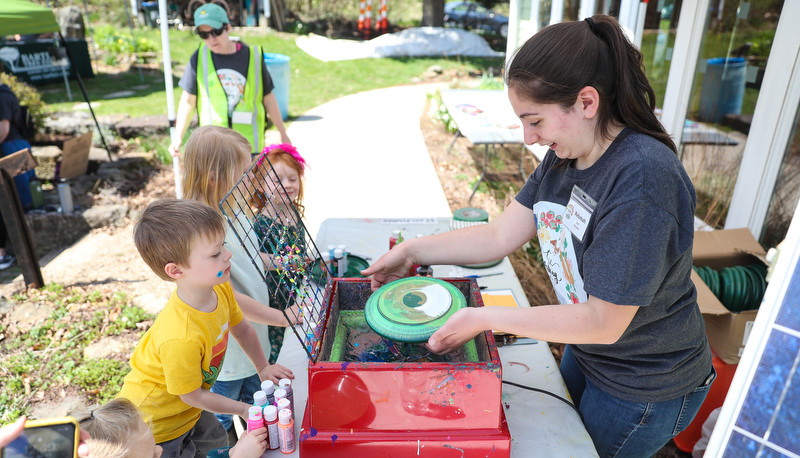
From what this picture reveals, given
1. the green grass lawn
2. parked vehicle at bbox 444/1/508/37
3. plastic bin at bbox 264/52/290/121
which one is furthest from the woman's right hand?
parked vehicle at bbox 444/1/508/37

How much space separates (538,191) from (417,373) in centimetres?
69

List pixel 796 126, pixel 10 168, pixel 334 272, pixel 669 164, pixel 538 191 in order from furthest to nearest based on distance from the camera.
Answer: pixel 10 168 → pixel 796 126 → pixel 334 272 → pixel 538 191 → pixel 669 164

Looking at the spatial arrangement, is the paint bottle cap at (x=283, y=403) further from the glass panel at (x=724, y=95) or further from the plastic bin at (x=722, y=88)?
the plastic bin at (x=722, y=88)

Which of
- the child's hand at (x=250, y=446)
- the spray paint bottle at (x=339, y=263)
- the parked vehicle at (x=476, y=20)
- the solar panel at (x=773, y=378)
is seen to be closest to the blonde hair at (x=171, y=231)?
the child's hand at (x=250, y=446)

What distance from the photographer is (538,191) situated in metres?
1.62

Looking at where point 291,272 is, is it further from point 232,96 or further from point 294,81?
point 294,81

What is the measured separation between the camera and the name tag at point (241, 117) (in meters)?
3.86

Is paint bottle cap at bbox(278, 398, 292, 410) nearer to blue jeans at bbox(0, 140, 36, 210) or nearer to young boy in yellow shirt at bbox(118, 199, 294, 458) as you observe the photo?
young boy in yellow shirt at bbox(118, 199, 294, 458)

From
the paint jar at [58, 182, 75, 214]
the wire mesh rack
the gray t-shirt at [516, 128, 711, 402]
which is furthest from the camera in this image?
the paint jar at [58, 182, 75, 214]

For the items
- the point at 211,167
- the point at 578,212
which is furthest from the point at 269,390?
the point at 211,167

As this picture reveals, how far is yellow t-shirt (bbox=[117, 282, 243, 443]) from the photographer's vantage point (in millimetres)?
1563

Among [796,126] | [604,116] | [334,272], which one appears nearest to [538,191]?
[604,116]

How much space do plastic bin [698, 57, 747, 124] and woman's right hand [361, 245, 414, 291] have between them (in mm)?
2903

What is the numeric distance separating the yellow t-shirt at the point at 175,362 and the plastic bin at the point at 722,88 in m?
3.48
